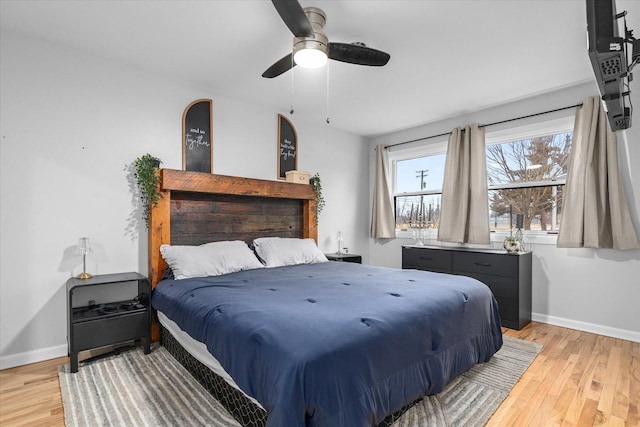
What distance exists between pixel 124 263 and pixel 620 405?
395cm

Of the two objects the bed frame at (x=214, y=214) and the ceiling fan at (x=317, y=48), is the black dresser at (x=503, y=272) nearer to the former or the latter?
the bed frame at (x=214, y=214)

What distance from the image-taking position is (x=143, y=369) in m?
2.47

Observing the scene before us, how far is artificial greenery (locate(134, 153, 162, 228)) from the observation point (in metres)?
3.04

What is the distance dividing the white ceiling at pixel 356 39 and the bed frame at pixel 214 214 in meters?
1.09

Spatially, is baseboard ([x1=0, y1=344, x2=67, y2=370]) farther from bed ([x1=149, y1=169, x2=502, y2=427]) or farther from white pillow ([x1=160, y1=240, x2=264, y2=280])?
white pillow ([x1=160, y1=240, x2=264, y2=280])

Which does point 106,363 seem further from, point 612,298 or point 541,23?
point 612,298

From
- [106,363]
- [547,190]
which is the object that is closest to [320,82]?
[547,190]

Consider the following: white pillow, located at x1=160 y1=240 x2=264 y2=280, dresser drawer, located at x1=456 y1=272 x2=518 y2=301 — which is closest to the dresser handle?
dresser drawer, located at x1=456 y1=272 x2=518 y2=301

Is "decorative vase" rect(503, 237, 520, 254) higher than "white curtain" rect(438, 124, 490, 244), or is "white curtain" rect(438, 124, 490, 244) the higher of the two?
"white curtain" rect(438, 124, 490, 244)

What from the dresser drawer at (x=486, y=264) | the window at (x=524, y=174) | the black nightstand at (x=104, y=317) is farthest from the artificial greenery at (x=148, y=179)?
the window at (x=524, y=174)

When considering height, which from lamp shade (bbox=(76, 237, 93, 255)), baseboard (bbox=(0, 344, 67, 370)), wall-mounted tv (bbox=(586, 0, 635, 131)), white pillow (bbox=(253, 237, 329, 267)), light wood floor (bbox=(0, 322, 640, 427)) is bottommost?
light wood floor (bbox=(0, 322, 640, 427))

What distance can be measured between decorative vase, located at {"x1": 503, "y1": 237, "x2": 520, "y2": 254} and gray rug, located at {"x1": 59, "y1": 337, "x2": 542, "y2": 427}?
4.52ft

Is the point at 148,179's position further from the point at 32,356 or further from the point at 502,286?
the point at 502,286

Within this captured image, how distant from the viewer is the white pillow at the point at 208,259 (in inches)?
115
